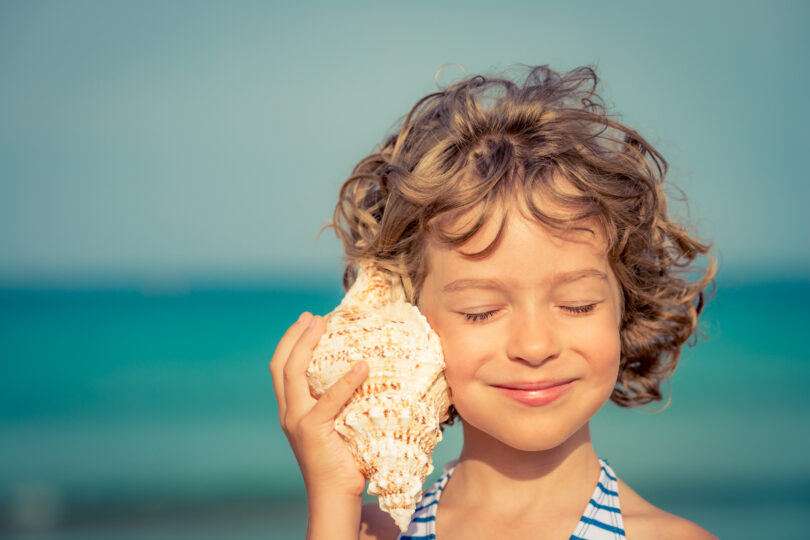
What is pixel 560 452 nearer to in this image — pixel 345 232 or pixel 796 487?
pixel 345 232

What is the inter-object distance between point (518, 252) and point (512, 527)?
1062 millimetres

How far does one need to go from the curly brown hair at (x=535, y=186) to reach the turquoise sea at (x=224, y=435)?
1640mm

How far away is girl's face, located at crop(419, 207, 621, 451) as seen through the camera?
2.46m

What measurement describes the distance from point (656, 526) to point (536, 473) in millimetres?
458

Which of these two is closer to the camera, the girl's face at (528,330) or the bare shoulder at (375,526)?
the girl's face at (528,330)

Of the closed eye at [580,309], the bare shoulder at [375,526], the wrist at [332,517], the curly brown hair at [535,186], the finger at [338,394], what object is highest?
the curly brown hair at [535,186]

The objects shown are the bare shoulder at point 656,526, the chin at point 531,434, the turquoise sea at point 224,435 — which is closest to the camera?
the chin at point 531,434

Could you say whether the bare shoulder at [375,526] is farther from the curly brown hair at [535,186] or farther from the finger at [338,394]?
the curly brown hair at [535,186]

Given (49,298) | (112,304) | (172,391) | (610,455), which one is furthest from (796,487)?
(49,298)

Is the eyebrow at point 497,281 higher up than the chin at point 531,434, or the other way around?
the eyebrow at point 497,281

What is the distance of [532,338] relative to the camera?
7.97 ft

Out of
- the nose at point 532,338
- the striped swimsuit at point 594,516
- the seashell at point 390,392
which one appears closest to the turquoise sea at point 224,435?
the striped swimsuit at point 594,516

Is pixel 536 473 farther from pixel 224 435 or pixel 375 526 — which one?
pixel 224 435

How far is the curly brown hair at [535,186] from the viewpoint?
261cm
